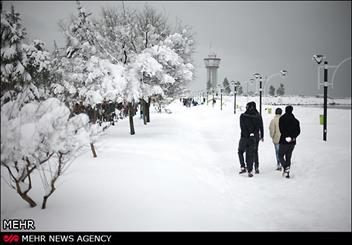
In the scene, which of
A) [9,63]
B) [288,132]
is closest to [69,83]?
[9,63]

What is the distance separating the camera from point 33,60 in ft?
55.6

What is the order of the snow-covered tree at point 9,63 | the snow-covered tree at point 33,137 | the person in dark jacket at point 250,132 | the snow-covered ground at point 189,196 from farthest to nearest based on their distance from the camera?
1. the person in dark jacket at point 250,132
2. the snow-covered tree at point 9,63
3. the snow-covered ground at point 189,196
4. the snow-covered tree at point 33,137

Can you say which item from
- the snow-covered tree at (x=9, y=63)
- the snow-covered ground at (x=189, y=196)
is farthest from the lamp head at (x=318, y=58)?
the snow-covered tree at (x=9, y=63)

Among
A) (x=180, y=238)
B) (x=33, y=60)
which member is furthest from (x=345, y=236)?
(x=33, y=60)

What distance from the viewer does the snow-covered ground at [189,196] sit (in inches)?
217

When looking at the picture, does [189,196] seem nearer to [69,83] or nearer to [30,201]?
[30,201]

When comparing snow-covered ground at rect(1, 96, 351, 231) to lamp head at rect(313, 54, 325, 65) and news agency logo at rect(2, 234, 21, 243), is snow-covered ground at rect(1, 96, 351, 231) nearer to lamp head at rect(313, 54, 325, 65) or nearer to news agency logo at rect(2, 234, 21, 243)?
news agency logo at rect(2, 234, 21, 243)

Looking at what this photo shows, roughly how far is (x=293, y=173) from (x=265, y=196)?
8.55 feet

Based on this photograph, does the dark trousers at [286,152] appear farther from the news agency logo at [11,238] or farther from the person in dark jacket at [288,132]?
the news agency logo at [11,238]

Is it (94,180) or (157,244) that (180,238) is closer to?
(157,244)

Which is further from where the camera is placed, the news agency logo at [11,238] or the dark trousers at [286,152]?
the dark trousers at [286,152]

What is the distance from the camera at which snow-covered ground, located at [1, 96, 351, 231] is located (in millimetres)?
5500

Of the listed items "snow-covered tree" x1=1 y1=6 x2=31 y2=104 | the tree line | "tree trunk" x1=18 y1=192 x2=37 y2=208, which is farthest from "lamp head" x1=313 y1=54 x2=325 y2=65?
"tree trunk" x1=18 y1=192 x2=37 y2=208

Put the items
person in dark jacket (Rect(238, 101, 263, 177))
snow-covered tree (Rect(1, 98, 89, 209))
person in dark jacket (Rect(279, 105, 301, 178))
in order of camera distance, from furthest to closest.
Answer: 1. person in dark jacket (Rect(238, 101, 263, 177))
2. person in dark jacket (Rect(279, 105, 301, 178))
3. snow-covered tree (Rect(1, 98, 89, 209))
